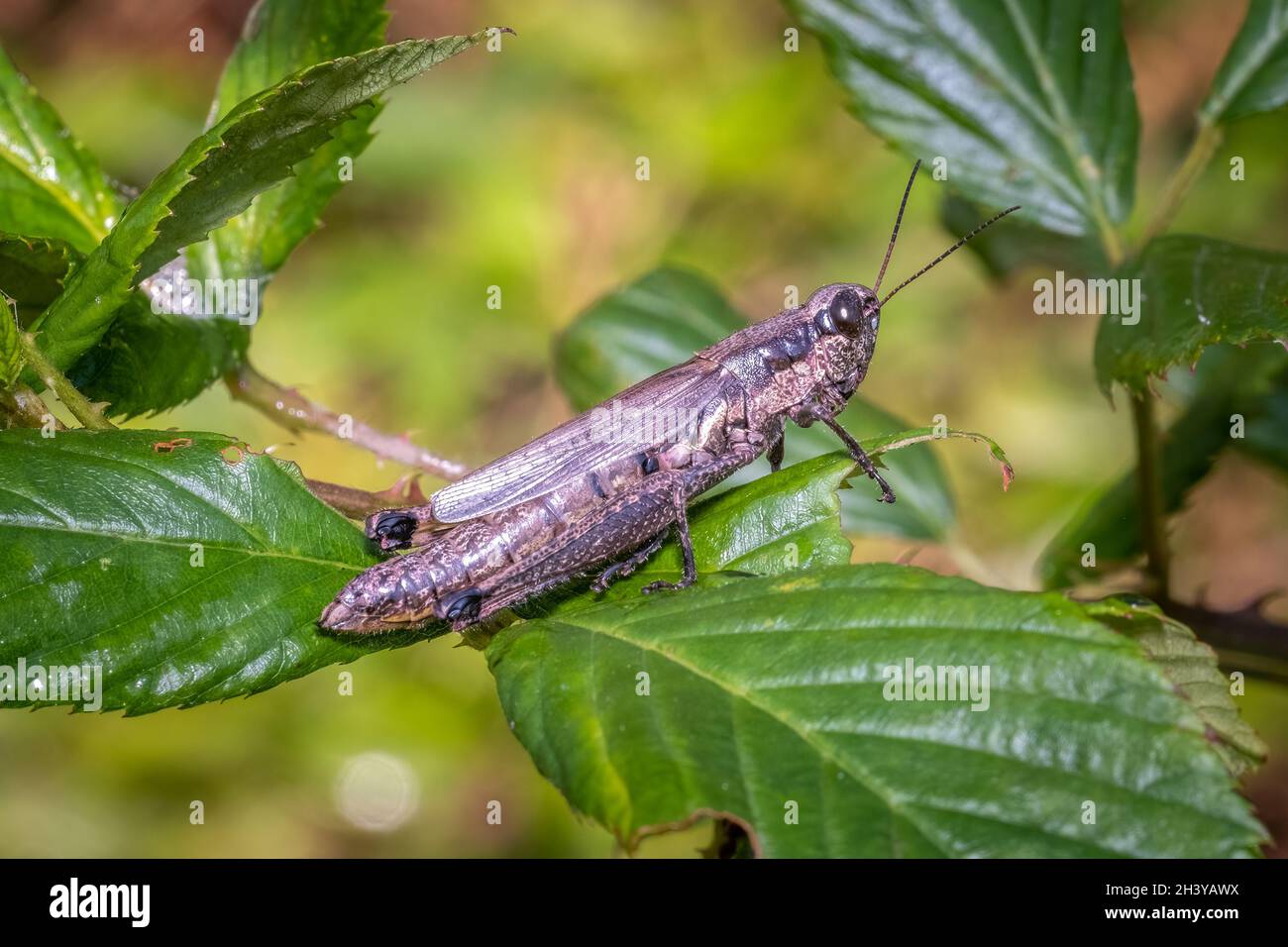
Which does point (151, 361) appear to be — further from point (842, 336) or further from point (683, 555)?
point (842, 336)

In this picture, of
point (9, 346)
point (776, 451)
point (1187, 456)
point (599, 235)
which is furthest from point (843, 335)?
point (599, 235)

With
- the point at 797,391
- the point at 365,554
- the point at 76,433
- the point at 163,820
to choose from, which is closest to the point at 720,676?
the point at 365,554

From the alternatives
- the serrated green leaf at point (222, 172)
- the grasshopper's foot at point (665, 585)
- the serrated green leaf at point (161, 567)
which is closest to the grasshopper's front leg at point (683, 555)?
the grasshopper's foot at point (665, 585)

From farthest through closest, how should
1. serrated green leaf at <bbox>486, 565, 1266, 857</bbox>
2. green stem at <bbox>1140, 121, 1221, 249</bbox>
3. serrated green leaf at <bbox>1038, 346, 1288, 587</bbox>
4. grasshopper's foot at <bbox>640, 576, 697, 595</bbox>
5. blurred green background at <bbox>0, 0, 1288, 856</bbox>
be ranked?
blurred green background at <bbox>0, 0, 1288, 856</bbox> → serrated green leaf at <bbox>1038, 346, 1288, 587</bbox> → green stem at <bbox>1140, 121, 1221, 249</bbox> → grasshopper's foot at <bbox>640, 576, 697, 595</bbox> → serrated green leaf at <bbox>486, 565, 1266, 857</bbox>

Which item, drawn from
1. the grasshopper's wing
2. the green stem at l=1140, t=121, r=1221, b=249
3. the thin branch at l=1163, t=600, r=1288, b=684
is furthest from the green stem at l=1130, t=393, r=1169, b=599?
the grasshopper's wing

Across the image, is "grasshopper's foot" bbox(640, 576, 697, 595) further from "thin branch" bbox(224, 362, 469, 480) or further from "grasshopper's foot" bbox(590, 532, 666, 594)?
"thin branch" bbox(224, 362, 469, 480)

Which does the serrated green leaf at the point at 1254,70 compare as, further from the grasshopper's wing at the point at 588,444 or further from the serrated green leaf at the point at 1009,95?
the grasshopper's wing at the point at 588,444
